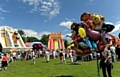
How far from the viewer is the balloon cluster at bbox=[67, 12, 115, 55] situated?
11.1 meters

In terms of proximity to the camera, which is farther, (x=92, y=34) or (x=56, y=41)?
(x=56, y=41)

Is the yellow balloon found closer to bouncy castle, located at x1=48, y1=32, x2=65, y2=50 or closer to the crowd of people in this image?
the crowd of people

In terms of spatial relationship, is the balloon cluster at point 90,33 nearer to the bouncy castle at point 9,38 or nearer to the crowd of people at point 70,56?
the crowd of people at point 70,56

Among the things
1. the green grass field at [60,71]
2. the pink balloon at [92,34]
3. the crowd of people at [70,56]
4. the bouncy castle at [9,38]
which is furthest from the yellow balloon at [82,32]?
the bouncy castle at [9,38]

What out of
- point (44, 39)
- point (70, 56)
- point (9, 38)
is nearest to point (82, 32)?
point (70, 56)

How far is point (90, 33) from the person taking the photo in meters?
11.1

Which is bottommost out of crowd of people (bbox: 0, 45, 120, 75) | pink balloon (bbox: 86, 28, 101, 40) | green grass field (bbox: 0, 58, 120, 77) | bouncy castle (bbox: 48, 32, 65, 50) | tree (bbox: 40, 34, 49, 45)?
green grass field (bbox: 0, 58, 120, 77)

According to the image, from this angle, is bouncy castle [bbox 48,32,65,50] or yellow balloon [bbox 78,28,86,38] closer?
yellow balloon [bbox 78,28,86,38]

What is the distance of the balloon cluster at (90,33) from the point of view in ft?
36.3

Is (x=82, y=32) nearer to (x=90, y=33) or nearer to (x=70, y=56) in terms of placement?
(x=90, y=33)

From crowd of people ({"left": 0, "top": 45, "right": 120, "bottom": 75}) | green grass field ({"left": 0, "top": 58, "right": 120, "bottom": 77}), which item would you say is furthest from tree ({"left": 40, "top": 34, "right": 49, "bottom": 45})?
green grass field ({"left": 0, "top": 58, "right": 120, "bottom": 77})

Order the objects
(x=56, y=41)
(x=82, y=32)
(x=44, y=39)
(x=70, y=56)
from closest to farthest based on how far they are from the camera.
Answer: (x=82, y=32) < (x=70, y=56) < (x=56, y=41) < (x=44, y=39)

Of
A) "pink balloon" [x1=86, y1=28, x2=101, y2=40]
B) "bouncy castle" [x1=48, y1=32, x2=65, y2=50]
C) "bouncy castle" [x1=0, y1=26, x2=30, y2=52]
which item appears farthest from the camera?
"bouncy castle" [x1=48, y1=32, x2=65, y2=50]

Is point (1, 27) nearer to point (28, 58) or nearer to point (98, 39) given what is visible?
point (28, 58)
